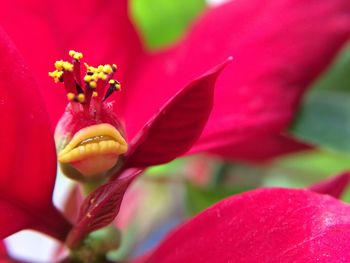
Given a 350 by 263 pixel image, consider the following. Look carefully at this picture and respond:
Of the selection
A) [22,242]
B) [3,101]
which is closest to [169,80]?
[3,101]

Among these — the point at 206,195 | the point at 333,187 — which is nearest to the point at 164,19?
the point at 206,195

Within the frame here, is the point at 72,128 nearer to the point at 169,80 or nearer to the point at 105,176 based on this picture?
the point at 105,176

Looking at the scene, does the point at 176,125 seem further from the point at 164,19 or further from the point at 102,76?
the point at 164,19

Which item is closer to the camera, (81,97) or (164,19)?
(81,97)

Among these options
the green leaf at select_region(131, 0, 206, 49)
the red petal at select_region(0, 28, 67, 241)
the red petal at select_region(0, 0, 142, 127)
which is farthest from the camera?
the green leaf at select_region(131, 0, 206, 49)

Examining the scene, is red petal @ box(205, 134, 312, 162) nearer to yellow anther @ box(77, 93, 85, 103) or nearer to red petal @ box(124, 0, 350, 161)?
red petal @ box(124, 0, 350, 161)

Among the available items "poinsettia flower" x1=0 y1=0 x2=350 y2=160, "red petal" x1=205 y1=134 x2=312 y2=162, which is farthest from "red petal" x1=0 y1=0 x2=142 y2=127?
"red petal" x1=205 y1=134 x2=312 y2=162
